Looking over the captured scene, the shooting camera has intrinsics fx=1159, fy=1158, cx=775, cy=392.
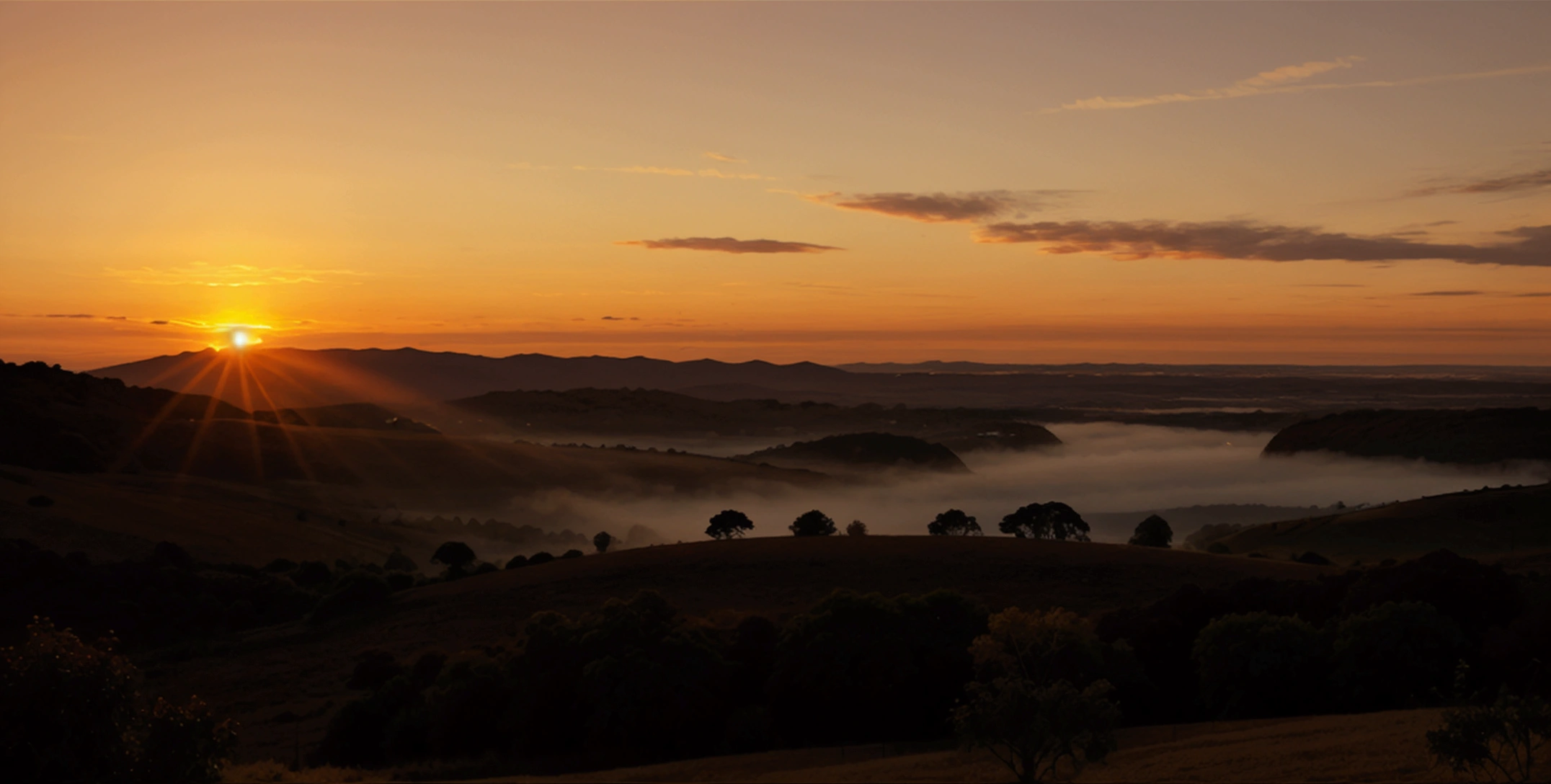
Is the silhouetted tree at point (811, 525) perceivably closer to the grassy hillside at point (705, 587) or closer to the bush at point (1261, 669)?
the grassy hillside at point (705, 587)

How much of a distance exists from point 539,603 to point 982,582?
91.7ft

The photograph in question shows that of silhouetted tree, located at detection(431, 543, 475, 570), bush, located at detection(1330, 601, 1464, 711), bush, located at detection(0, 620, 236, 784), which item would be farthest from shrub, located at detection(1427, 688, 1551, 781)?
silhouetted tree, located at detection(431, 543, 475, 570)

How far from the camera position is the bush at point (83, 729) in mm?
23516

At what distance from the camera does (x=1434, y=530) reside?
104875 mm

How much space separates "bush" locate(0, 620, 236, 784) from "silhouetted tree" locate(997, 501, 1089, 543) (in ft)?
303

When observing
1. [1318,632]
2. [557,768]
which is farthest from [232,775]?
[1318,632]

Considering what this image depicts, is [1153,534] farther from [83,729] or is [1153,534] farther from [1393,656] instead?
[83,729]

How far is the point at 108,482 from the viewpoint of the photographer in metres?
129

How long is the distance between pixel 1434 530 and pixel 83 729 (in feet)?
360

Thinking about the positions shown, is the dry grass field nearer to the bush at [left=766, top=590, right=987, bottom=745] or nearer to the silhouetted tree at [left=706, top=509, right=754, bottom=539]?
the bush at [left=766, top=590, right=987, bottom=745]

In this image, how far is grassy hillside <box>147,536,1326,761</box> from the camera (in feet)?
210

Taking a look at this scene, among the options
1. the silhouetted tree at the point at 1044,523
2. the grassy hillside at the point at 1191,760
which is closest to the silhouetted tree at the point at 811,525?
the silhouetted tree at the point at 1044,523

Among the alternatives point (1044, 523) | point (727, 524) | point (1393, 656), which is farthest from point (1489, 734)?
point (727, 524)

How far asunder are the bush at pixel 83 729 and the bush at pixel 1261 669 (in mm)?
31636
